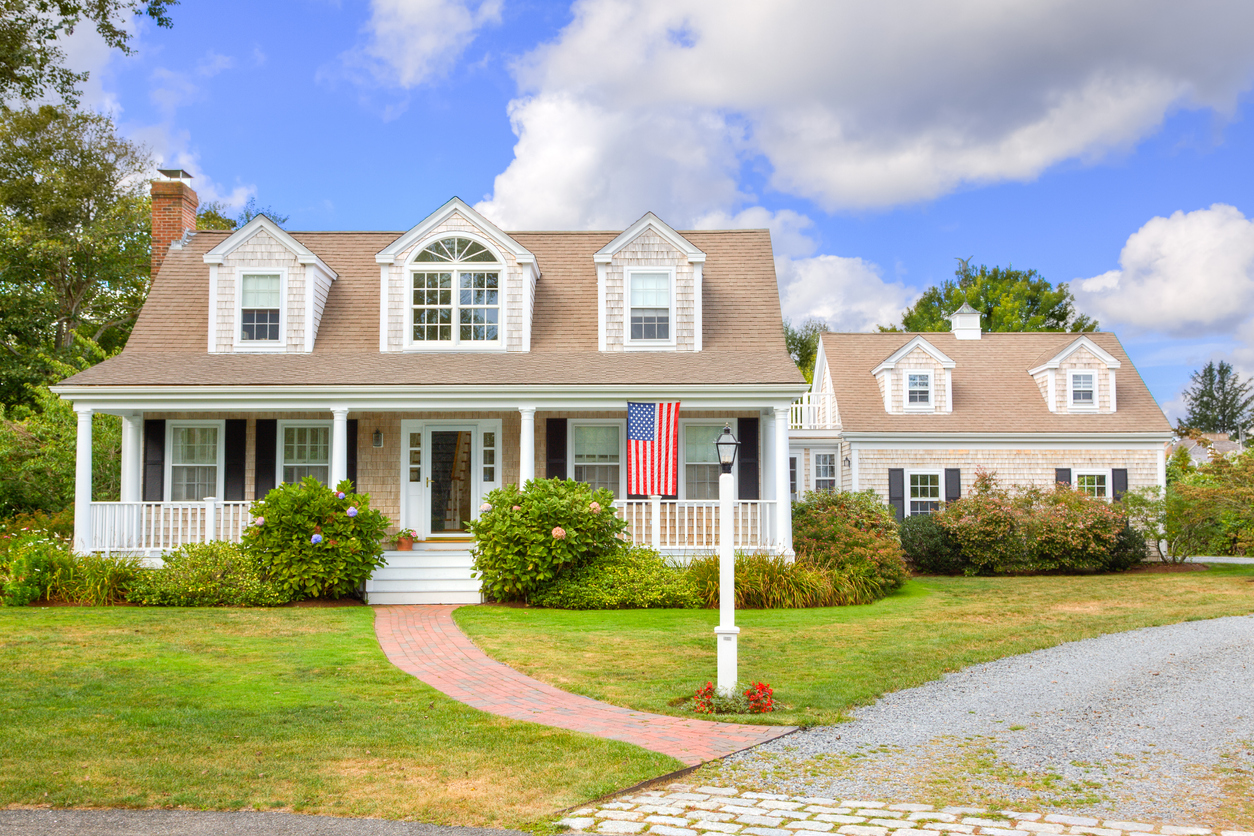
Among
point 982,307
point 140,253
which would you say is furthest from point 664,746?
point 982,307

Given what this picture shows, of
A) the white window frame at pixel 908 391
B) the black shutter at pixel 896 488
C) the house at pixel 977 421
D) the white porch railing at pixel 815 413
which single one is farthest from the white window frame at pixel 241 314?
the white window frame at pixel 908 391

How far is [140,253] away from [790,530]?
2482 centimetres

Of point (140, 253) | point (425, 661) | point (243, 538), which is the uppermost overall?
point (140, 253)

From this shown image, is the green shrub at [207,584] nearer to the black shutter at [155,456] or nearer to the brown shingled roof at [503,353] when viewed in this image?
the black shutter at [155,456]

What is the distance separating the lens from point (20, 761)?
5699mm

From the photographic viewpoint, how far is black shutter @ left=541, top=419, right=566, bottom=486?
52.6 feet

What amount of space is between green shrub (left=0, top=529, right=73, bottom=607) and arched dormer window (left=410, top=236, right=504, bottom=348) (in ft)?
21.6

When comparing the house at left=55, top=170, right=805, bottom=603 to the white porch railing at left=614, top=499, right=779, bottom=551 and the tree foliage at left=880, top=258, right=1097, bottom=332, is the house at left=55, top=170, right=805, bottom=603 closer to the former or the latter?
the white porch railing at left=614, top=499, right=779, bottom=551

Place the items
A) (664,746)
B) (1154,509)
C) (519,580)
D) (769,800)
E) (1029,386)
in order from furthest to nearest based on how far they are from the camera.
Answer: (1029,386)
(1154,509)
(519,580)
(664,746)
(769,800)

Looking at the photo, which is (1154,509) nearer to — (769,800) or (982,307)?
(769,800)

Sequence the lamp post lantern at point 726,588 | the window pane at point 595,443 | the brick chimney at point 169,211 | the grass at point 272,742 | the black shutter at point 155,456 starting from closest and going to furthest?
1. the grass at point 272,742
2. the lamp post lantern at point 726,588
3. the black shutter at point 155,456
4. the window pane at point 595,443
5. the brick chimney at point 169,211

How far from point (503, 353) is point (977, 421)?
12.4 m

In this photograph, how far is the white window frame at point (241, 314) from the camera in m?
16.6

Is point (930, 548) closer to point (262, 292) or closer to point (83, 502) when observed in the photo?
point (262, 292)
